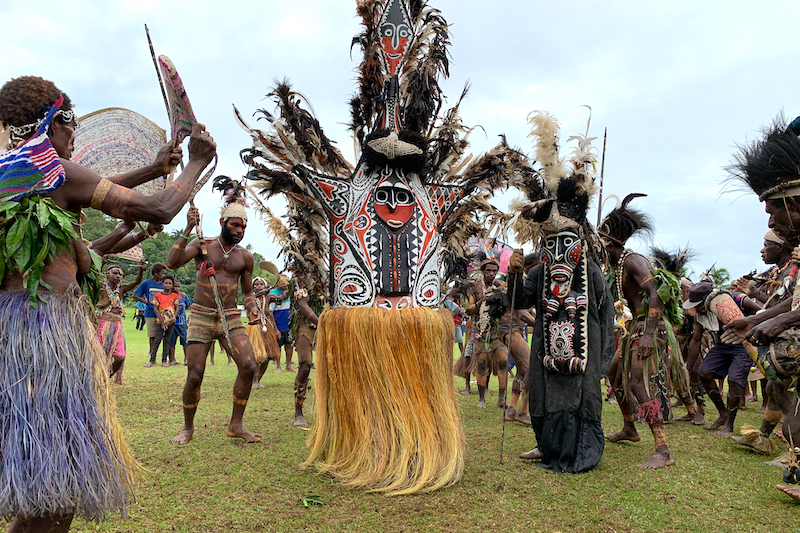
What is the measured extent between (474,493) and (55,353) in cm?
260

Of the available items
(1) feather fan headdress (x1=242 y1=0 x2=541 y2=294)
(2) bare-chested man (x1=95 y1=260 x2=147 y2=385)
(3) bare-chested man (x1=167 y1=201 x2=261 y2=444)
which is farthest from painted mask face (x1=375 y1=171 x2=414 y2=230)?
(2) bare-chested man (x1=95 y1=260 x2=147 y2=385)

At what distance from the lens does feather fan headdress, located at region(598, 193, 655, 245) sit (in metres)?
4.69

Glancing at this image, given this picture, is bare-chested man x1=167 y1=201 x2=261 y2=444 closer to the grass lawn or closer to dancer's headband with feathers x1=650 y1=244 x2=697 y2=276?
the grass lawn

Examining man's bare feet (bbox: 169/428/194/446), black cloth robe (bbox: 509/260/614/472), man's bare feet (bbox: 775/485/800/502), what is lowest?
man's bare feet (bbox: 169/428/194/446)

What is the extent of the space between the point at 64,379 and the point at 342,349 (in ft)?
6.50

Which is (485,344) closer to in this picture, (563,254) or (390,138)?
(563,254)

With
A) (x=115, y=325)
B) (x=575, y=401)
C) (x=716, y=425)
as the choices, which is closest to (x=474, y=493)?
(x=575, y=401)

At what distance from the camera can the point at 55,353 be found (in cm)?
202

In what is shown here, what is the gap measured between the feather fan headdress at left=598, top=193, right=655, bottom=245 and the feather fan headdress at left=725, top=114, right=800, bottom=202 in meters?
1.50

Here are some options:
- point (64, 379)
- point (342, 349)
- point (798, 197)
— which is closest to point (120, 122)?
point (64, 379)

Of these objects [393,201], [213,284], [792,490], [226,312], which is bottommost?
[792,490]

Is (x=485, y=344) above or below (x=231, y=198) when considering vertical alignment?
below

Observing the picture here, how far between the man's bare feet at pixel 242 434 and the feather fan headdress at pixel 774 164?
4.34 meters

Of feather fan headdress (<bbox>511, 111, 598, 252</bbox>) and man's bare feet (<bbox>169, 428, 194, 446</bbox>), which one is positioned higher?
feather fan headdress (<bbox>511, 111, 598, 252</bbox>)
